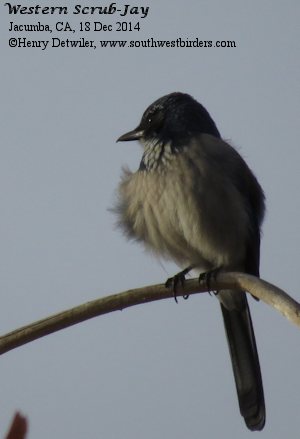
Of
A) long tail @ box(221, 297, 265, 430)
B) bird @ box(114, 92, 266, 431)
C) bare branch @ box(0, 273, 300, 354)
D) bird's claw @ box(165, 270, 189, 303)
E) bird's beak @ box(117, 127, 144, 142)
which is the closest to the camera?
bare branch @ box(0, 273, 300, 354)

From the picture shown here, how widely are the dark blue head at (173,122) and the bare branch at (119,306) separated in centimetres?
246

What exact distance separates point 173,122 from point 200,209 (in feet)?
2.79

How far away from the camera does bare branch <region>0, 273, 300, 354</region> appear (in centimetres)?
224

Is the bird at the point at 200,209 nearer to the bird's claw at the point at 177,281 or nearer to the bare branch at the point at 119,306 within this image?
the bird's claw at the point at 177,281

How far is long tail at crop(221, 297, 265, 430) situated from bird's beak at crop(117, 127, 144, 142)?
1.26 m

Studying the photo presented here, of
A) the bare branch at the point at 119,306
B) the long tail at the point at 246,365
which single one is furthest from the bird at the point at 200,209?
the bare branch at the point at 119,306

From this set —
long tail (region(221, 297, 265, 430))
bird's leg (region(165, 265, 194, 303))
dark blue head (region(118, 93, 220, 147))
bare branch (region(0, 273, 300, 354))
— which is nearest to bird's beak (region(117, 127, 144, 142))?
dark blue head (region(118, 93, 220, 147))

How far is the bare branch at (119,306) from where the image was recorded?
224cm

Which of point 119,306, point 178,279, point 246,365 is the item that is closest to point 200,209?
point 178,279

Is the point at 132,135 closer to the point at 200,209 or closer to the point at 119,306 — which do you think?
the point at 200,209

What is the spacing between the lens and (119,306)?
265 cm

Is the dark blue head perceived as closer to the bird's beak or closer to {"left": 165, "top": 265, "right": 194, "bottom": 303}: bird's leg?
the bird's beak

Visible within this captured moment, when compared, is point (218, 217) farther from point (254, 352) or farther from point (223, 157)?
point (254, 352)

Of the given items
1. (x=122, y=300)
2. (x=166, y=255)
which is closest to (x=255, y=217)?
(x=166, y=255)
